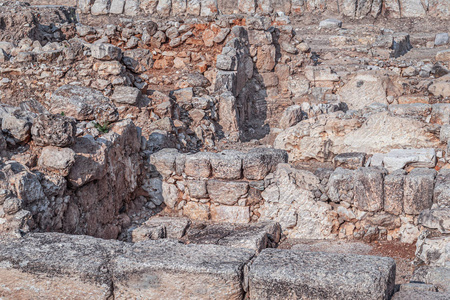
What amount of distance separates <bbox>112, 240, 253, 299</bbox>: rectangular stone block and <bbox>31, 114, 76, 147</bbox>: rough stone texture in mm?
2023

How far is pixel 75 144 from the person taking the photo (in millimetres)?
5395

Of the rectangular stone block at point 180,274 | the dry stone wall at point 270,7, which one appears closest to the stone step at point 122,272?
the rectangular stone block at point 180,274

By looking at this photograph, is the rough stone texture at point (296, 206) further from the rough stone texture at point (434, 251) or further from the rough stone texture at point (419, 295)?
the rough stone texture at point (419, 295)

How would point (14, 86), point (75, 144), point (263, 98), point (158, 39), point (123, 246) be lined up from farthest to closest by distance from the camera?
point (263, 98) → point (158, 39) → point (14, 86) → point (75, 144) → point (123, 246)

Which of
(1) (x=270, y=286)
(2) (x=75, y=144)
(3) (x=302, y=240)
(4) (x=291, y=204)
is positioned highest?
(2) (x=75, y=144)

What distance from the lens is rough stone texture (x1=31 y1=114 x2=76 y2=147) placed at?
502cm

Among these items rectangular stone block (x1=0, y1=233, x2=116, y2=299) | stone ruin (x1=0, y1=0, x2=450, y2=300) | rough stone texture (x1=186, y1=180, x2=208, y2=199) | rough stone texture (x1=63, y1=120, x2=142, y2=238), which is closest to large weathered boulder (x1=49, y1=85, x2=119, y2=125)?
stone ruin (x1=0, y1=0, x2=450, y2=300)

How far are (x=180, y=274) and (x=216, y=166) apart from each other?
9.91 ft

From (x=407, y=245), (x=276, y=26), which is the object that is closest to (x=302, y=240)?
(x=407, y=245)

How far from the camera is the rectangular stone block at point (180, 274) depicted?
3.24m

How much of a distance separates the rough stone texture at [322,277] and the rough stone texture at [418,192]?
2.41 m

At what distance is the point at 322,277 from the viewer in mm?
3061

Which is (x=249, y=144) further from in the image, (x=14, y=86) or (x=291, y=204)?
(x=14, y=86)

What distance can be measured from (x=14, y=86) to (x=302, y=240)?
5354 mm
